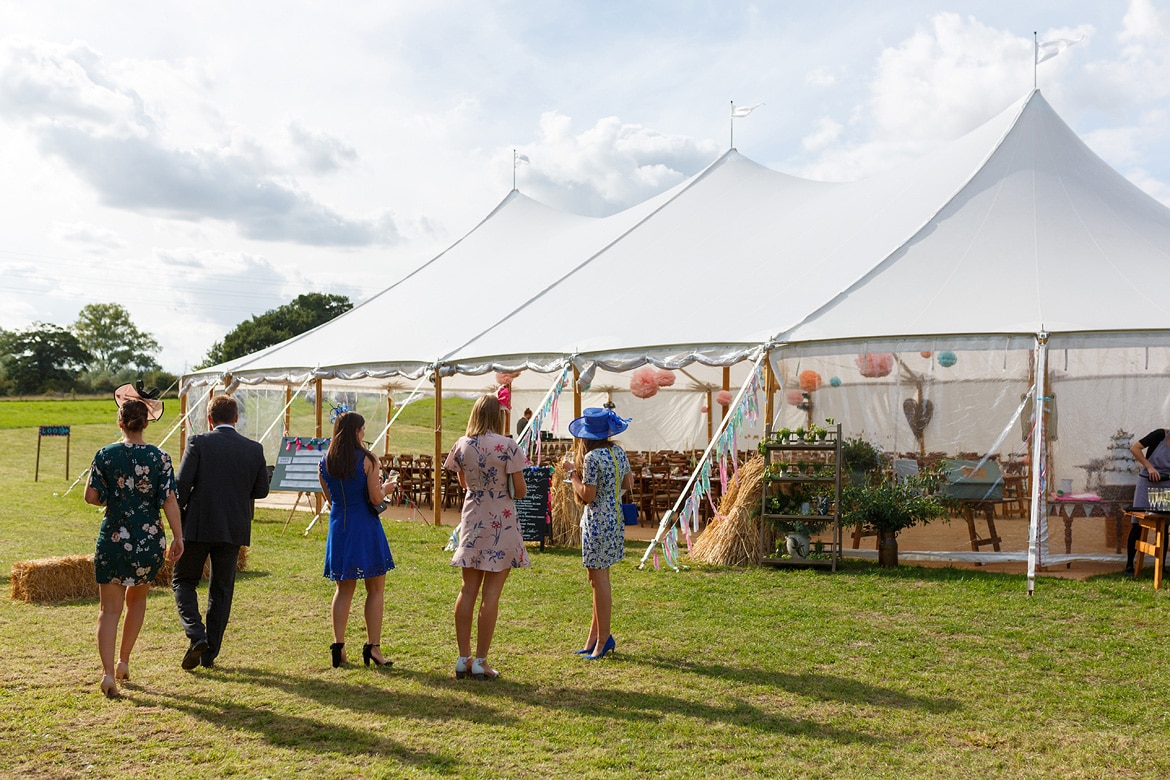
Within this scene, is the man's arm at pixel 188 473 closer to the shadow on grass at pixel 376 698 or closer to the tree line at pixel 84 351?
the shadow on grass at pixel 376 698

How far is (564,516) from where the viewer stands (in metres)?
11.0

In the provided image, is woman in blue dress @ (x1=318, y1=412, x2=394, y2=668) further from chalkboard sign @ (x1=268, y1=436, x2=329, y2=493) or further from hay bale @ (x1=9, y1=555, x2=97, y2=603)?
chalkboard sign @ (x1=268, y1=436, x2=329, y2=493)

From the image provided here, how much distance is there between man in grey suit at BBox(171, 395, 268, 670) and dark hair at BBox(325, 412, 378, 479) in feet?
1.75

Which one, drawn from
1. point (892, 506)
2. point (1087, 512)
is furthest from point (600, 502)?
point (1087, 512)

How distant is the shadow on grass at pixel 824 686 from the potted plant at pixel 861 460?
450 centimetres

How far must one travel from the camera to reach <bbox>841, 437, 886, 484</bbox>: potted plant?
973cm

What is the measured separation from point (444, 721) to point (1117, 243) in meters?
9.27

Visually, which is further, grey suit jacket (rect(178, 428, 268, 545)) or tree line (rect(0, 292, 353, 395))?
tree line (rect(0, 292, 353, 395))

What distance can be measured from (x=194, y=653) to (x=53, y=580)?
2.66m

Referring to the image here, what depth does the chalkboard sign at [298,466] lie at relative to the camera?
12.5 meters

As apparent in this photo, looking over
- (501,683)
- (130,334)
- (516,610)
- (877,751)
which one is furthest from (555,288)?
(130,334)

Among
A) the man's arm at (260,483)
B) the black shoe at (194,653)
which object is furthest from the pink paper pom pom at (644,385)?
the black shoe at (194,653)

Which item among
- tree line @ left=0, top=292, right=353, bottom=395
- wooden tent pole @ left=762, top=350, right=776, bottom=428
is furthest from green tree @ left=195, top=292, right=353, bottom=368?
wooden tent pole @ left=762, top=350, right=776, bottom=428

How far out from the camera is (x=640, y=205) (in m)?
16.4
